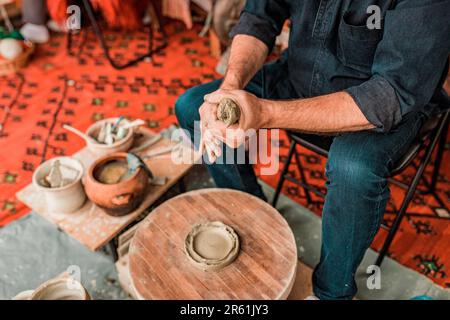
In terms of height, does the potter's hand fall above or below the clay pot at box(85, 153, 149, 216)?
above

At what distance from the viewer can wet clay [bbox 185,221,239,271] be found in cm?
126

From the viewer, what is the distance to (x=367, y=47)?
4.34 feet

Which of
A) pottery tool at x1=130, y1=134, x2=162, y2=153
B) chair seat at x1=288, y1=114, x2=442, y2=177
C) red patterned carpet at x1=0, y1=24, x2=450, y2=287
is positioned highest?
chair seat at x1=288, y1=114, x2=442, y2=177

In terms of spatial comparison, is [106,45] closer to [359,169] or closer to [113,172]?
[113,172]

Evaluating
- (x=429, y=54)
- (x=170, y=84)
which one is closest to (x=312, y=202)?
(x=429, y=54)

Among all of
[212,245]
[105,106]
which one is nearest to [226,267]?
[212,245]

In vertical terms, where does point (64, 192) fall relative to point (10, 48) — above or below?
below

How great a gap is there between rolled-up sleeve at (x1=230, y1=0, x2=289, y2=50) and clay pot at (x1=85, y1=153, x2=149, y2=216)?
68 centimetres

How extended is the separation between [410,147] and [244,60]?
662 mm

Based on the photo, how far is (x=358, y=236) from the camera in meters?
1.30

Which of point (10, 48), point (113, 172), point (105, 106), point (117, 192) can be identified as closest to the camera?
point (117, 192)

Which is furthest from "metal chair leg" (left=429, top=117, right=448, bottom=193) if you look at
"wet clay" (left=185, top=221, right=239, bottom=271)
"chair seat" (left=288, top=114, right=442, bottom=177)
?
"wet clay" (left=185, top=221, right=239, bottom=271)

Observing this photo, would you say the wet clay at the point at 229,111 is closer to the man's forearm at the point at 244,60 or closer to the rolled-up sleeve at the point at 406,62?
the man's forearm at the point at 244,60

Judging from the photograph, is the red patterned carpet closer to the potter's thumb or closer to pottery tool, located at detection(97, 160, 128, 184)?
pottery tool, located at detection(97, 160, 128, 184)
